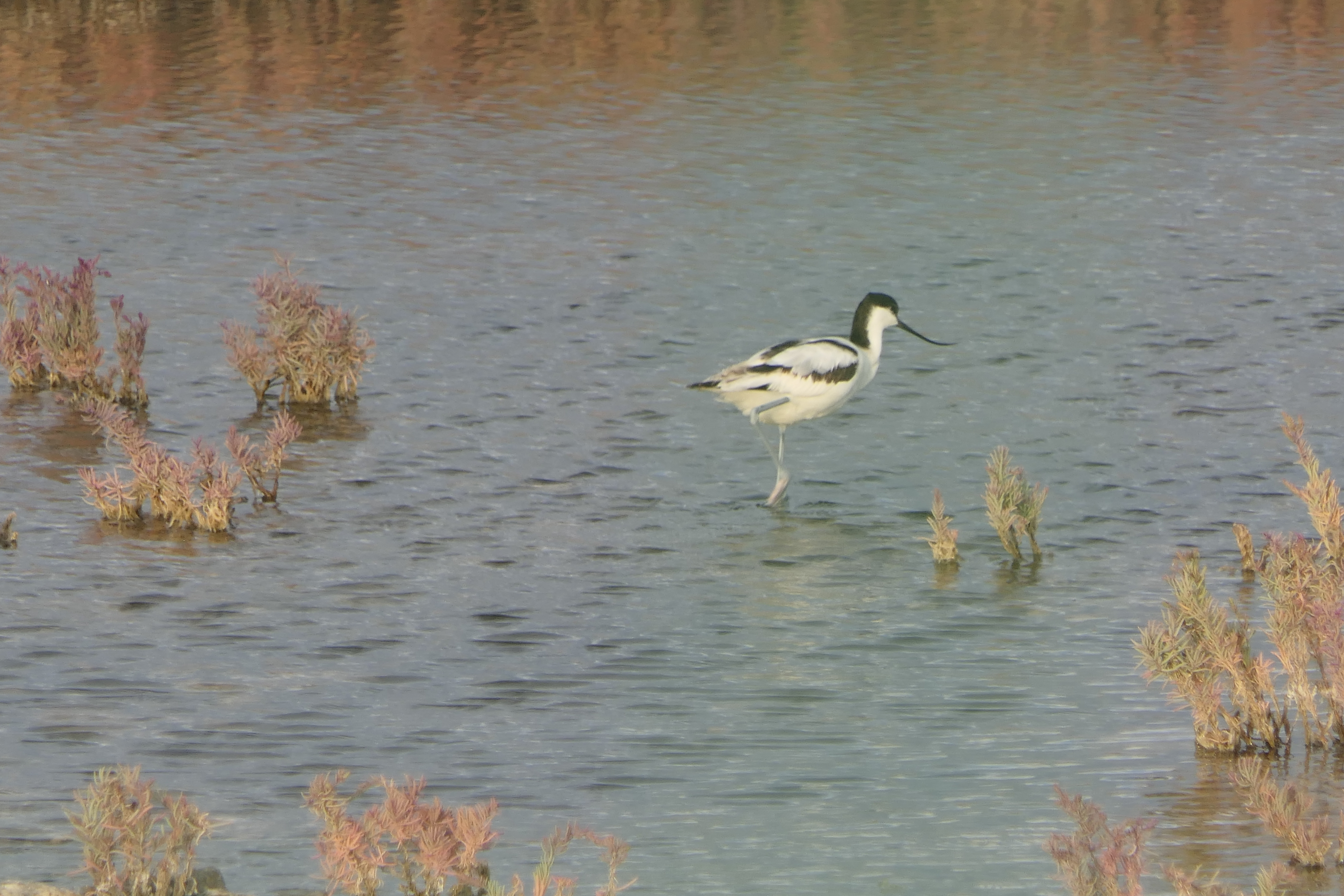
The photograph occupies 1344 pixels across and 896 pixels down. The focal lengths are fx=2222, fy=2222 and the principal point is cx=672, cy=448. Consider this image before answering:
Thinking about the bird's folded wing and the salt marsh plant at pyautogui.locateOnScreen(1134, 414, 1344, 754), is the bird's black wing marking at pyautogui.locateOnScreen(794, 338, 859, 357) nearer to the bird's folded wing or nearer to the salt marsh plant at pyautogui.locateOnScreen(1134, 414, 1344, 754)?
the bird's folded wing

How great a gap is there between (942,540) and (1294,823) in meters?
4.59

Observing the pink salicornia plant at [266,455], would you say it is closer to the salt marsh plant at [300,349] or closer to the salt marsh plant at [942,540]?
the salt marsh plant at [300,349]

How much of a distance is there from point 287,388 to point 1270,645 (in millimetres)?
7313

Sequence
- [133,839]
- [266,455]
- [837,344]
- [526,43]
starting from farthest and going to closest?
1. [526,43]
2. [837,344]
3. [266,455]
4. [133,839]

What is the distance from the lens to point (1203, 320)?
53.9ft

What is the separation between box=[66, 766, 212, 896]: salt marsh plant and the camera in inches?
224

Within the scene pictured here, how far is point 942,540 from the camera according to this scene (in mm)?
10773

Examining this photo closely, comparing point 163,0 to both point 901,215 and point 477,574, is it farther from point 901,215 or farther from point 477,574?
point 477,574

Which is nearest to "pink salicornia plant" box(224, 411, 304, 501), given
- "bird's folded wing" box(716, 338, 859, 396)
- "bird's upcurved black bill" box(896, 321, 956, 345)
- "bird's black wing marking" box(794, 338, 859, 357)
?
"bird's folded wing" box(716, 338, 859, 396)

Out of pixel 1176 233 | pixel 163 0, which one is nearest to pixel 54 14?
pixel 163 0

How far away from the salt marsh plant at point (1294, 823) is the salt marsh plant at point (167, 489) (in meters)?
6.17

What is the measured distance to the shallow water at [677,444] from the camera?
7.79 meters

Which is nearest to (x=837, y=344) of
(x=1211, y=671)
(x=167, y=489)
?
(x=167, y=489)

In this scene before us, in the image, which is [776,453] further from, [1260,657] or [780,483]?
[1260,657]
